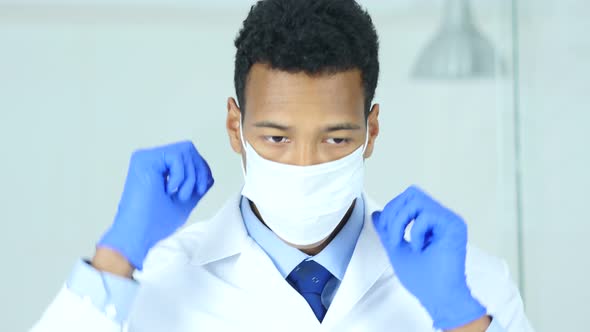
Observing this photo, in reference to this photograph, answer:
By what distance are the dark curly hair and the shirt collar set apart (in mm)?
147

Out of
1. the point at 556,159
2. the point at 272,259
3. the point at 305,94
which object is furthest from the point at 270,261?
the point at 556,159

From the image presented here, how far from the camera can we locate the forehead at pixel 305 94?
1.01m

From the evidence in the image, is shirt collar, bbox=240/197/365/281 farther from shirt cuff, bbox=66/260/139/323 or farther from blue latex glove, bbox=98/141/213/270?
shirt cuff, bbox=66/260/139/323

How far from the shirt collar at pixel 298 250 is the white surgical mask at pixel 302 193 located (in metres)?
0.03

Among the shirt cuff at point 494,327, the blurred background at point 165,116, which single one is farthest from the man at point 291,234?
the blurred background at point 165,116

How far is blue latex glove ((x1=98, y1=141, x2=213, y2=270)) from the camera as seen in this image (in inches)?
39.6

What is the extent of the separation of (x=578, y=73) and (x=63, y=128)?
111 cm

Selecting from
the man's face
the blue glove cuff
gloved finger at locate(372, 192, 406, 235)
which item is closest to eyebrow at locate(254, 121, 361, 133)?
the man's face

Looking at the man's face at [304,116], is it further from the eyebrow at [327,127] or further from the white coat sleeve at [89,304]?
the white coat sleeve at [89,304]

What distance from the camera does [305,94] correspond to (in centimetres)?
102

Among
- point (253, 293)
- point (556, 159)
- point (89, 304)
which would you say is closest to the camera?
point (89, 304)

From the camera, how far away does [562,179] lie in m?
1.89

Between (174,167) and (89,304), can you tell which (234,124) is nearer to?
(174,167)

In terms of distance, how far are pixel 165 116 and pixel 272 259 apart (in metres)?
0.88
